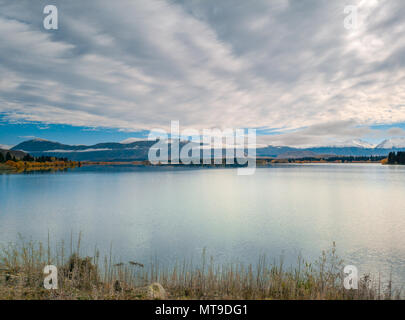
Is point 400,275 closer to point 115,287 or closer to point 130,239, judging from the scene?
point 115,287

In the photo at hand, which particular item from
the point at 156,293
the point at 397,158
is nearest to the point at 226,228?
the point at 156,293

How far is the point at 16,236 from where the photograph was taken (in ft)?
58.2

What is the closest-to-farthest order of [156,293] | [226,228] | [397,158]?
[156,293], [226,228], [397,158]

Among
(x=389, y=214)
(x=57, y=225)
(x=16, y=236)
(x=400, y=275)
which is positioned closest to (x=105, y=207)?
(x=57, y=225)

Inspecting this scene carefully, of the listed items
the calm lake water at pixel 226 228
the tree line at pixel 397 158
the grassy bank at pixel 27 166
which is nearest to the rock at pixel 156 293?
the calm lake water at pixel 226 228

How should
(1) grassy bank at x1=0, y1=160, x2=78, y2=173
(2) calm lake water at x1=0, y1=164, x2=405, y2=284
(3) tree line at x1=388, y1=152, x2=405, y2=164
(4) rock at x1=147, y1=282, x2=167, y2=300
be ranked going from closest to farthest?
(4) rock at x1=147, y1=282, x2=167, y2=300, (2) calm lake water at x1=0, y1=164, x2=405, y2=284, (1) grassy bank at x1=0, y1=160, x2=78, y2=173, (3) tree line at x1=388, y1=152, x2=405, y2=164

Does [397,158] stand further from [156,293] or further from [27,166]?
[27,166]

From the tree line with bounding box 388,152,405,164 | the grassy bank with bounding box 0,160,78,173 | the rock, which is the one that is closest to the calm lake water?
the rock

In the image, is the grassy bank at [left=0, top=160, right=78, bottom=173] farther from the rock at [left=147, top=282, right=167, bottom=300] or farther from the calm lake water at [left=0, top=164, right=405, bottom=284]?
the rock at [left=147, top=282, right=167, bottom=300]

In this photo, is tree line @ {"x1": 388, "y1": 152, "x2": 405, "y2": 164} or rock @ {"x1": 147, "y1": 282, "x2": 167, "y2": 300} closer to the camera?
rock @ {"x1": 147, "y1": 282, "x2": 167, "y2": 300}

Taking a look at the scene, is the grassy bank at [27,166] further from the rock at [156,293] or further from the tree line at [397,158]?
the tree line at [397,158]

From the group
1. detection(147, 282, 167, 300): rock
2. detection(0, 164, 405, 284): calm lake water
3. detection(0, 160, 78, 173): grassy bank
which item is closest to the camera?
detection(147, 282, 167, 300): rock
